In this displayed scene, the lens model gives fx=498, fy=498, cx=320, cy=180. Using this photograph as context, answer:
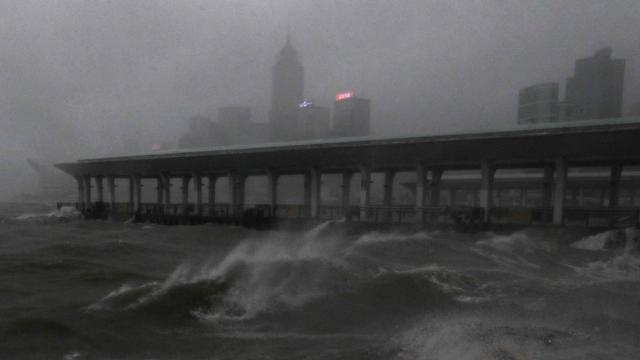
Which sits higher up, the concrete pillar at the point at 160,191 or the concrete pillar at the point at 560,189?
the concrete pillar at the point at 560,189

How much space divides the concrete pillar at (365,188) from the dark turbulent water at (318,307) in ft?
81.8

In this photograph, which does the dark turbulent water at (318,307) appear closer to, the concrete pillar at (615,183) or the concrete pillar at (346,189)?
the concrete pillar at (615,183)

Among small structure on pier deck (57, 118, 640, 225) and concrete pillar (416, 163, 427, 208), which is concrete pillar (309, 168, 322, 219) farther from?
concrete pillar (416, 163, 427, 208)

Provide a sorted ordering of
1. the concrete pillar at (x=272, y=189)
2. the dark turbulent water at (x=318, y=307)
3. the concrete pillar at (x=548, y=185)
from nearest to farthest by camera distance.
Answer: the dark turbulent water at (x=318, y=307)
the concrete pillar at (x=548, y=185)
the concrete pillar at (x=272, y=189)

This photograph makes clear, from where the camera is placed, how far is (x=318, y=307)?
12.6 meters

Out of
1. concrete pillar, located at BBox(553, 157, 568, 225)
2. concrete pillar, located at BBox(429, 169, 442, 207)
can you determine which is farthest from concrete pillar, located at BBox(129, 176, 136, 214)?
concrete pillar, located at BBox(553, 157, 568, 225)

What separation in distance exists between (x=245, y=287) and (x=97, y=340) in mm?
4804

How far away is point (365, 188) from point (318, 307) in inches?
1370

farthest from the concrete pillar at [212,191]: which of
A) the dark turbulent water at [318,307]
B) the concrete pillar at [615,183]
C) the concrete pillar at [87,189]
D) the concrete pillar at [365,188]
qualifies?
the concrete pillar at [615,183]

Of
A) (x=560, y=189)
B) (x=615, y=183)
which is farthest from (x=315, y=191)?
(x=615, y=183)

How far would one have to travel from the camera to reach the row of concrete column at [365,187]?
132 feet

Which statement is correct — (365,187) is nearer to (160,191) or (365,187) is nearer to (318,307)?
(318,307)

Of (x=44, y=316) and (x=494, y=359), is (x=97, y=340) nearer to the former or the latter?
(x=44, y=316)

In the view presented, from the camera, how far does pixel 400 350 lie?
8711mm
